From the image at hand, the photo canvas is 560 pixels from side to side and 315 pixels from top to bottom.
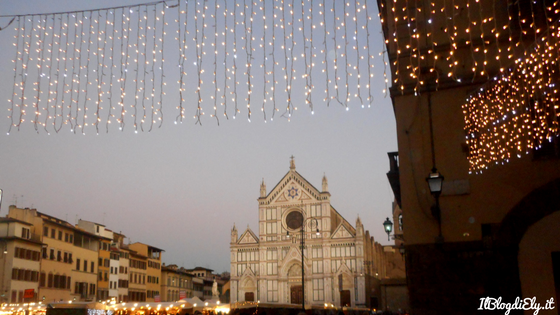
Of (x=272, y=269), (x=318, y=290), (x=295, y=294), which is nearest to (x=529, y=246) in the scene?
(x=318, y=290)

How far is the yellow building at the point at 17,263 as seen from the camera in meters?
34.8

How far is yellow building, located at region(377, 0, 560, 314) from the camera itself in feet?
34.0

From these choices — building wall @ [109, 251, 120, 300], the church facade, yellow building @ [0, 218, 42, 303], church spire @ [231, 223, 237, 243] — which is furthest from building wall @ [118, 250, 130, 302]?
yellow building @ [0, 218, 42, 303]

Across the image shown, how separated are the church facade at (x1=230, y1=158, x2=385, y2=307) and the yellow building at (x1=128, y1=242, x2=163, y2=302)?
9.03 meters

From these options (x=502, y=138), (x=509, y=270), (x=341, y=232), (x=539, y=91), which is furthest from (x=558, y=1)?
(x=341, y=232)

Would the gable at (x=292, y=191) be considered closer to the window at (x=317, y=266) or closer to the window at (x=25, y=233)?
the window at (x=317, y=266)

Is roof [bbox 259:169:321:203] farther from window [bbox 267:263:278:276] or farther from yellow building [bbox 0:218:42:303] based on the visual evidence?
yellow building [bbox 0:218:42:303]

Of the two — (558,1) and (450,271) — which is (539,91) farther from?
(450,271)

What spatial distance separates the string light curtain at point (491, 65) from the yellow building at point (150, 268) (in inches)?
Answer: 1912

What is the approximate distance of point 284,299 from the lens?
59.4 m

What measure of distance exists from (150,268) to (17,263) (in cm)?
2608

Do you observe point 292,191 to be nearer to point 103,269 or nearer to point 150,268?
point 150,268

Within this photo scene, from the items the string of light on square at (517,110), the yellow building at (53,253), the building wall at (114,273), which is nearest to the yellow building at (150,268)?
the building wall at (114,273)

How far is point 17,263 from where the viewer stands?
117 feet
